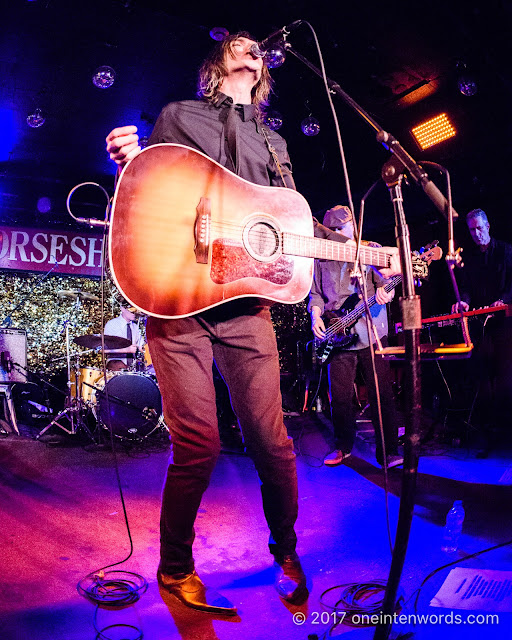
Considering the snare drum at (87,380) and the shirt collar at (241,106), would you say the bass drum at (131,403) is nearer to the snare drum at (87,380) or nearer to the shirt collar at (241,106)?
the snare drum at (87,380)

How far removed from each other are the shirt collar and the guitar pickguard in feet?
2.52

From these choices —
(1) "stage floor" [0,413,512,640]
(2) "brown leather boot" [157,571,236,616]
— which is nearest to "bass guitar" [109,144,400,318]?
(2) "brown leather boot" [157,571,236,616]


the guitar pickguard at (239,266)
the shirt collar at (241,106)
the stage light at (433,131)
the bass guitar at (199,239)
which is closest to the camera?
the bass guitar at (199,239)

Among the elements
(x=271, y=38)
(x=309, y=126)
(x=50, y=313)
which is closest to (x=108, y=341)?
(x=309, y=126)

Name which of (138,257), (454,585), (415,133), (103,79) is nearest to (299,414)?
(415,133)

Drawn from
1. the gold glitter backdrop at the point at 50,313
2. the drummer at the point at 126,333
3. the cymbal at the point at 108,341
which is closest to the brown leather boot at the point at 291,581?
the cymbal at the point at 108,341

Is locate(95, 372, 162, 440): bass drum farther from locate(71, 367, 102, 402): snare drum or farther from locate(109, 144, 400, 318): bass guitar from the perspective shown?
locate(109, 144, 400, 318): bass guitar

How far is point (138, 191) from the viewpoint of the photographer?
77.1 inches

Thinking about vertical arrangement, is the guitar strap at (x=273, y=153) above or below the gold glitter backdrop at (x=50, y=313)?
above

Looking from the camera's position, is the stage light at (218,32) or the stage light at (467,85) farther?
the stage light at (467,85)

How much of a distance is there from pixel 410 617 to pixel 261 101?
8.78ft

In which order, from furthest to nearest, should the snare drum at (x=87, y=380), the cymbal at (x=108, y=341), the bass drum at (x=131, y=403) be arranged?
the snare drum at (x=87, y=380) < the cymbal at (x=108, y=341) < the bass drum at (x=131, y=403)

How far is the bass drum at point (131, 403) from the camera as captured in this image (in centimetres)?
641

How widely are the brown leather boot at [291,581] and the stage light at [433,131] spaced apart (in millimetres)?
7591
